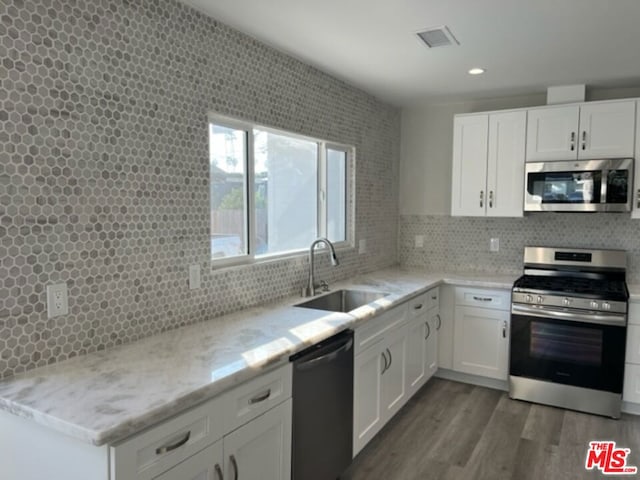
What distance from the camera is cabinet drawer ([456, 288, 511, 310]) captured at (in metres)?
3.64

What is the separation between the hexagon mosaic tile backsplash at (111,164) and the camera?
61.7 inches

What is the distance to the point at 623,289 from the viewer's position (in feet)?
10.9

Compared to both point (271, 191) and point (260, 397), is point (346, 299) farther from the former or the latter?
point (260, 397)


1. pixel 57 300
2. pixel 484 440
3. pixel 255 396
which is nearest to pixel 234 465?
pixel 255 396

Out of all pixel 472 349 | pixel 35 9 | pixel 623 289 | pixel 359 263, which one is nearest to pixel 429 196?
pixel 359 263

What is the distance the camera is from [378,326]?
2.75 m

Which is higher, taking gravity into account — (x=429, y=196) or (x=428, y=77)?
(x=428, y=77)

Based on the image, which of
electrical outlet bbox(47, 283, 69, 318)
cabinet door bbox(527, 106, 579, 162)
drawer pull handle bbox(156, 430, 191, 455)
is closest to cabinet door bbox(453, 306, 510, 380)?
cabinet door bbox(527, 106, 579, 162)

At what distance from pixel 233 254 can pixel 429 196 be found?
8.13 ft

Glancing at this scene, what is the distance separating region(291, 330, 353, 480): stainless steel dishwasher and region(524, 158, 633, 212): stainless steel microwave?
2178 mm

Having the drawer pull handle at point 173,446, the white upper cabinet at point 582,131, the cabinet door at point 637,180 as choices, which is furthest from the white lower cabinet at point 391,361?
the cabinet door at point 637,180

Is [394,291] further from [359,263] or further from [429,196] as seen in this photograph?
[429,196]

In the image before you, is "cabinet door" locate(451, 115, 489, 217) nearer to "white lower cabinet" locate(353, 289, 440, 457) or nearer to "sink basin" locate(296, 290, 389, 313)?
"white lower cabinet" locate(353, 289, 440, 457)

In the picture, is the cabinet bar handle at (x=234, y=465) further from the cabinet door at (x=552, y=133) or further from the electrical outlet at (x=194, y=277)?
the cabinet door at (x=552, y=133)
